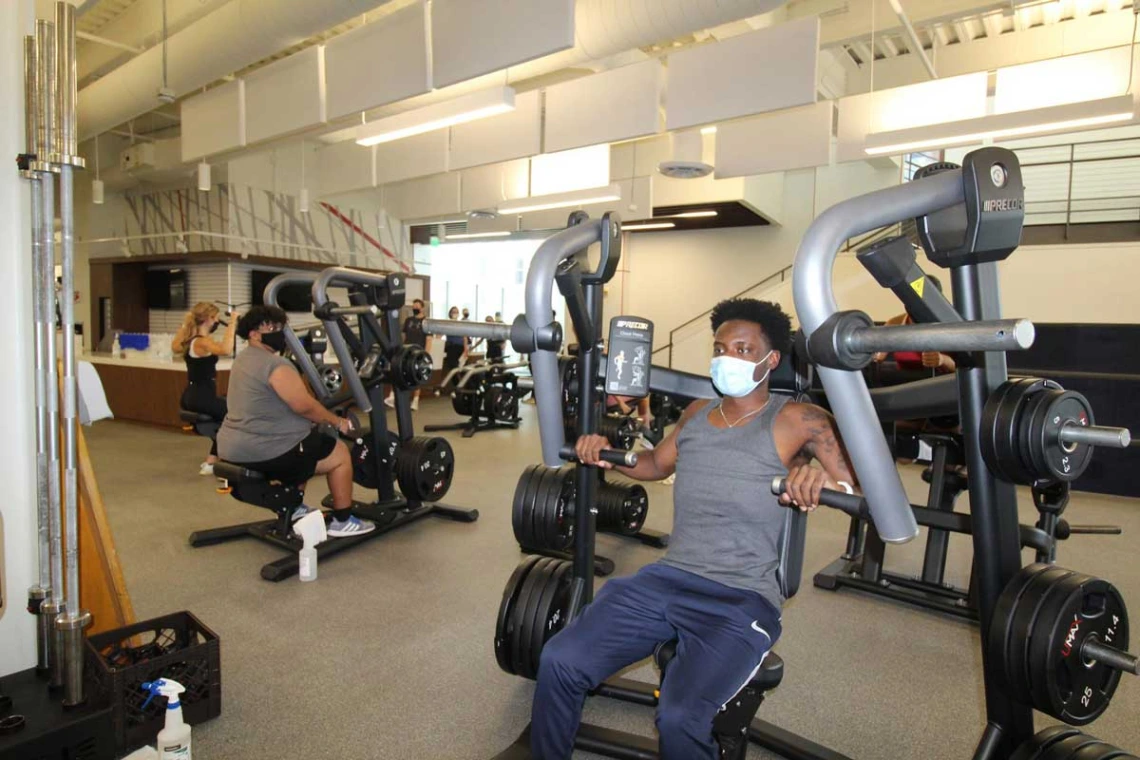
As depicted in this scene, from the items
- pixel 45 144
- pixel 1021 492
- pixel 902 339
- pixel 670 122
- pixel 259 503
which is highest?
pixel 670 122

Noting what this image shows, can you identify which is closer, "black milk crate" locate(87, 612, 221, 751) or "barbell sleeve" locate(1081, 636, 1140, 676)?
"barbell sleeve" locate(1081, 636, 1140, 676)

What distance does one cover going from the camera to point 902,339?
97cm

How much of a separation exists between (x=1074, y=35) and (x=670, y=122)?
14.3 feet

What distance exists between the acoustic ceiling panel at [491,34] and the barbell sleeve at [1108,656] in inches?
161

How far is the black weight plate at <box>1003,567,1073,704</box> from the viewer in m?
1.23

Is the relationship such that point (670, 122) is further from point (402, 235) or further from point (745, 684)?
point (402, 235)

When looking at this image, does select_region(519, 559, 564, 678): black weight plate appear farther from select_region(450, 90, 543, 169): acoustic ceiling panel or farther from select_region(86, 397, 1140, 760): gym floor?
select_region(450, 90, 543, 169): acoustic ceiling panel

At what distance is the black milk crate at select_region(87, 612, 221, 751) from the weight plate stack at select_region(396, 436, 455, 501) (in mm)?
1823

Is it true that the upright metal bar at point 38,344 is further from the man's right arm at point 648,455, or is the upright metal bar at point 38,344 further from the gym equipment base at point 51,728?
the man's right arm at point 648,455

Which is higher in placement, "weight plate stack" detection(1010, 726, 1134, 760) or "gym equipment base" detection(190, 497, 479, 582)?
"weight plate stack" detection(1010, 726, 1134, 760)

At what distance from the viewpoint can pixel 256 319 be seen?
3.62 m

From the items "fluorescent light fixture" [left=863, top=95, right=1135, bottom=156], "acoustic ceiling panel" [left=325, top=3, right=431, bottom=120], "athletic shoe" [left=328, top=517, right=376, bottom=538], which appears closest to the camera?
"athletic shoe" [left=328, top=517, right=376, bottom=538]

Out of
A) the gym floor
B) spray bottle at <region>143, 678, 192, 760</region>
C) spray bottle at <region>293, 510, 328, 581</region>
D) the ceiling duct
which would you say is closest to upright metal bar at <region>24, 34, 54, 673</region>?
spray bottle at <region>143, 678, 192, 760</region>

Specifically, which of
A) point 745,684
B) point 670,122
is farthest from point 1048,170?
point 745,684
